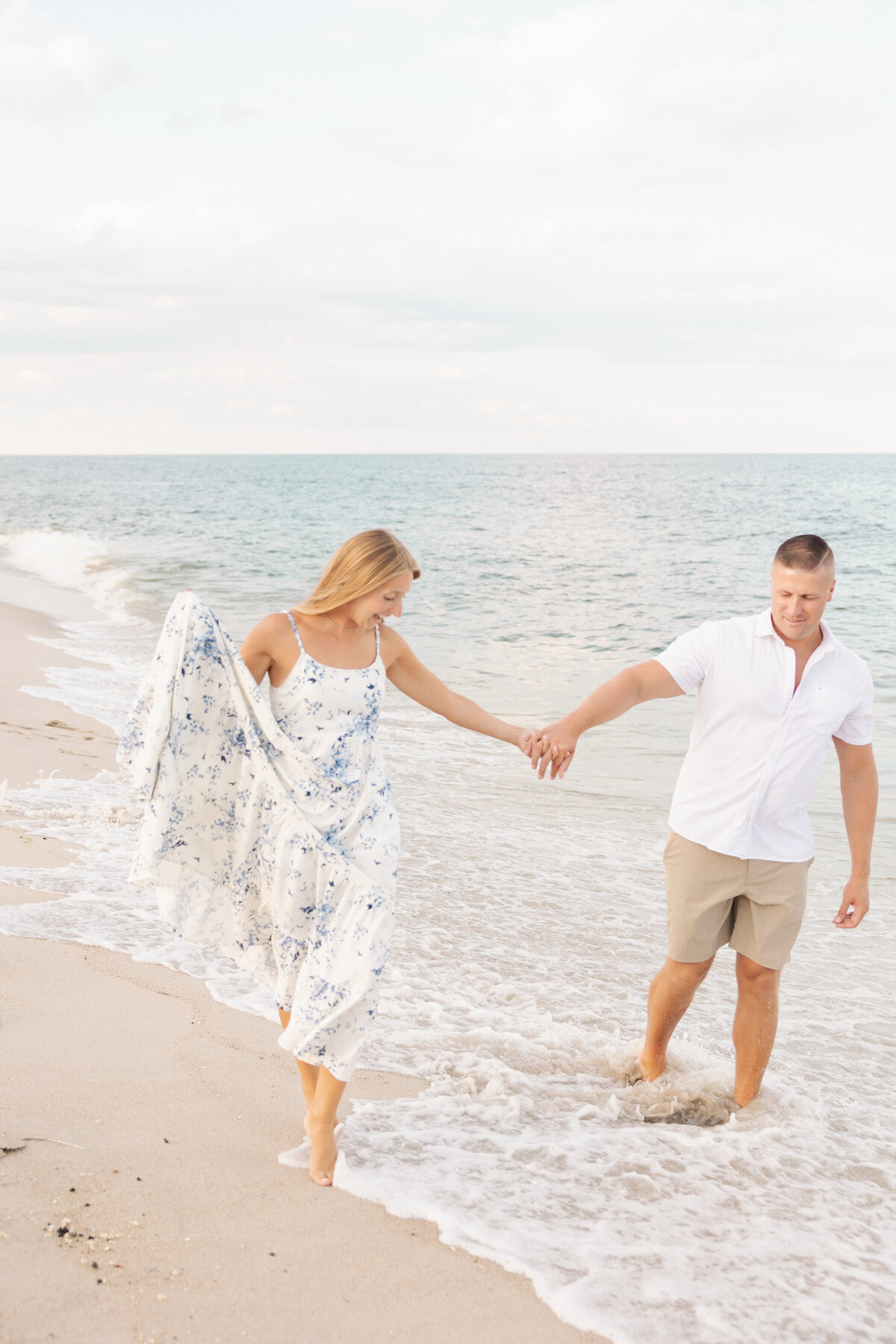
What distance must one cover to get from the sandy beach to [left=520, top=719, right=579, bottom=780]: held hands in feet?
4.41

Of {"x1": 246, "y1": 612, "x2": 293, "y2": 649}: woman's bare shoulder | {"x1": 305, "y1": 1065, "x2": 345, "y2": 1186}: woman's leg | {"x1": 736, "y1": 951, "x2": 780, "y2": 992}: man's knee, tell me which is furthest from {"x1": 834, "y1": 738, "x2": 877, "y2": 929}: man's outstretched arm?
{"x1": 246, "y1": 612, "x2": 293, "y2": 649}: woman's bare shoulder

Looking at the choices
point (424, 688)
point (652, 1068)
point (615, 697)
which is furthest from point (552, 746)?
point (652, 1068)

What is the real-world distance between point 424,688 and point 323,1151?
5.04 feet

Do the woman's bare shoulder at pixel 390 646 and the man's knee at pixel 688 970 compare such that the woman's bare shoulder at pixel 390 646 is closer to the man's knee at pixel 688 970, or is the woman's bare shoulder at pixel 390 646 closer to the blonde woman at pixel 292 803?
the blonde woman at pixel 292 803

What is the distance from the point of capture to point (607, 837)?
7.57 metres

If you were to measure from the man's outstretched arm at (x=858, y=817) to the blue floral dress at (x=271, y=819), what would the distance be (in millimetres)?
1716

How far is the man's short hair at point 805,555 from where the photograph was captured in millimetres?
3590

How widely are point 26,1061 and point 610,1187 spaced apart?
2.00m

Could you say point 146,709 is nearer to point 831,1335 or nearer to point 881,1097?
point 831,1335

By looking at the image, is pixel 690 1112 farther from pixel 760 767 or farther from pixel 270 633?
pixel 270 633

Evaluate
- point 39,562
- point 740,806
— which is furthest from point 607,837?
point 39,562

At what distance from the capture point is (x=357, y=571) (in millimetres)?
3340

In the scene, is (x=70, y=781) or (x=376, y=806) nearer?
(x=376, y=806)

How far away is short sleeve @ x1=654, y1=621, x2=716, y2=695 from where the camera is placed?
12.4ft
